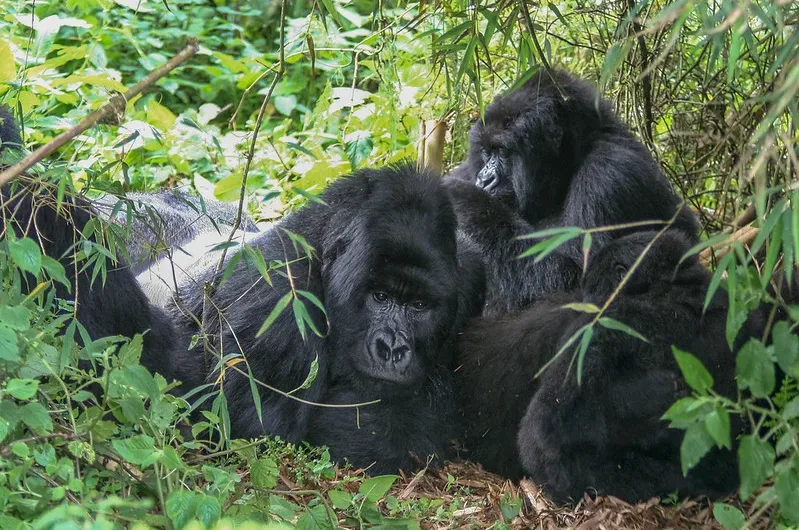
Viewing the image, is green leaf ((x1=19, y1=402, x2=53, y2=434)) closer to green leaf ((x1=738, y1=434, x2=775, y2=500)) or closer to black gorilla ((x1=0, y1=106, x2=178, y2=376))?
black gorilla ((x1=0, y1=106, x2=178, y2=376))

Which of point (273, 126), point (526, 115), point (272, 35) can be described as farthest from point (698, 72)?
point (272, 35)

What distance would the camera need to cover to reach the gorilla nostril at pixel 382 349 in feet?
12.8

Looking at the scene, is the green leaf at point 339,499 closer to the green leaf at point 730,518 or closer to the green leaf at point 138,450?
the green leaf at point 138,450

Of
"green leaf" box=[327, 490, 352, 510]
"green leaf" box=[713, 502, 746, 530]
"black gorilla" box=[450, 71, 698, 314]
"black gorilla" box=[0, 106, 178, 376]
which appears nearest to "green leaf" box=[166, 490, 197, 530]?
"green leaf" box=[327, 490, 352, 510]

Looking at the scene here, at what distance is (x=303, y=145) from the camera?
6316 mm

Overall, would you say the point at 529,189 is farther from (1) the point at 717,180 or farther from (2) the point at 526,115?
(1) the point at 717,180

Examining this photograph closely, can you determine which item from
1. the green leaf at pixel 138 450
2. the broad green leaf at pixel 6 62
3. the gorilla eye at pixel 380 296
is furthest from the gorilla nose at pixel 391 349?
the broad green leaf at pixel 6 62

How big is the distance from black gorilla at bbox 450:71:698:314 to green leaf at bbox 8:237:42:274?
98.7 inches

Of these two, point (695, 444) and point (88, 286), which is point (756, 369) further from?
point (88, 286)

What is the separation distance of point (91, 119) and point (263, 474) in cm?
104

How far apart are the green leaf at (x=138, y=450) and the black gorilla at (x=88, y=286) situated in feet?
3.79

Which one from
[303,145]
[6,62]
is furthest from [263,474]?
[303,145]

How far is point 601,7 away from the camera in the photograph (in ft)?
16.4

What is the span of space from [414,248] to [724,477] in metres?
1.40
